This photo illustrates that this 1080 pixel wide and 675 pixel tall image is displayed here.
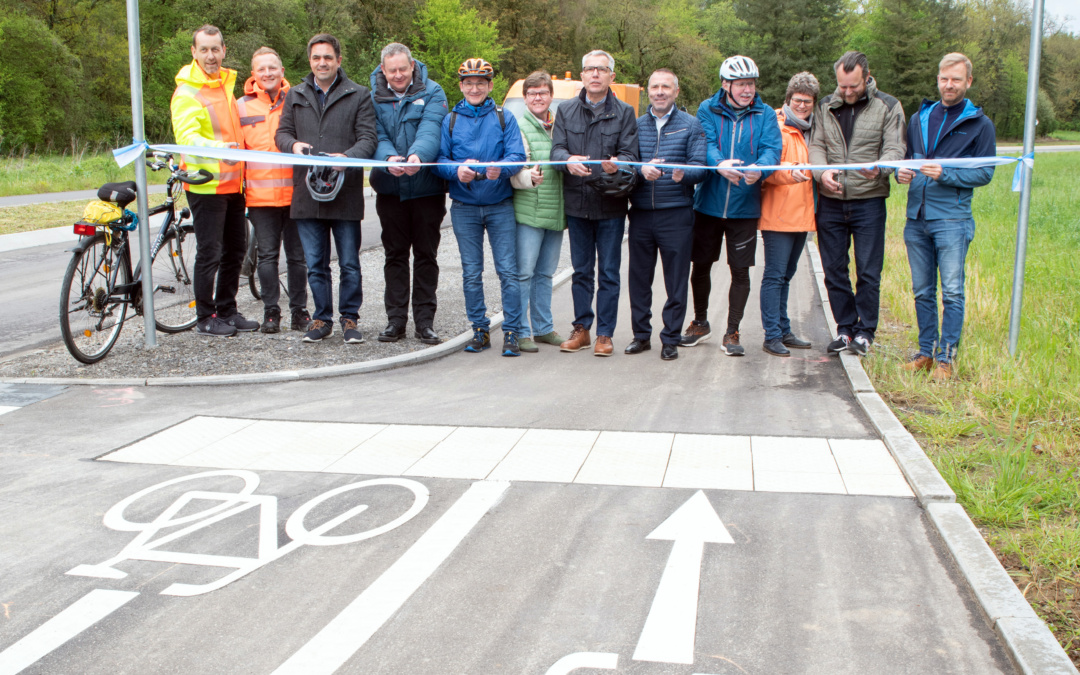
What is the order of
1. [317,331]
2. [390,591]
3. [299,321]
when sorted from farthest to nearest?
[299,321] < [317,331] < [390,591]

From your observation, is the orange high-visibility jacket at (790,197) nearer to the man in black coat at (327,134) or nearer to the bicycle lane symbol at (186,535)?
the man in black coat at (327,134)

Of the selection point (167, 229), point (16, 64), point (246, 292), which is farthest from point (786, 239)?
point (16, 64)

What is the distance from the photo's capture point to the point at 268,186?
26.2 feet

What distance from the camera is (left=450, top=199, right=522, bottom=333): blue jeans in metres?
7.82

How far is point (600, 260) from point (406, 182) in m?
1.71

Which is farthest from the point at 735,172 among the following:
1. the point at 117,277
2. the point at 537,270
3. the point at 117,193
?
the point at 117,277

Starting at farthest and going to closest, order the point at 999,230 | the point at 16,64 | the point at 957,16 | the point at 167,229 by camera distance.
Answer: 1. the point at 957,16
2. the point at 16,64
3. the point at 999,230
4. the point at 167,229

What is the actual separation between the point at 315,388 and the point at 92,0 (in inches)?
2239

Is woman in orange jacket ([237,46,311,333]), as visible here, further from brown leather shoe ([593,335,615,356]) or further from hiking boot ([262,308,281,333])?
brown leather shoe ([593,335,615,356])

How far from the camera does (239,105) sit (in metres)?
8.09

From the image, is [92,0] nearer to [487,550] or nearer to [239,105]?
[239,105]

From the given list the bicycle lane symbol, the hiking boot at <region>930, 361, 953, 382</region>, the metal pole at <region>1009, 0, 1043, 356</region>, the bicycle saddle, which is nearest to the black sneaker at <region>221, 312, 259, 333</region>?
the bicycle saddle

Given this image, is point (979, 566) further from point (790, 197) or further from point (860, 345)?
point (790, 197)

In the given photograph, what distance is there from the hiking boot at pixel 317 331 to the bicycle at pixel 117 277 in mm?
1196
